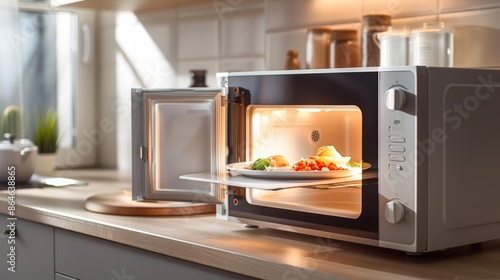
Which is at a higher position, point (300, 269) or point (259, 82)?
point (259, 82)

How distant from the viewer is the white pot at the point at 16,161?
83.2 inches

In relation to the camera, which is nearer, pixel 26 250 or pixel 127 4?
pixel 26 250

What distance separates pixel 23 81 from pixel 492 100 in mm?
1793

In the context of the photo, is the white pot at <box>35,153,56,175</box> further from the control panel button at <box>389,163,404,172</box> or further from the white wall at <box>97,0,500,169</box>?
the control panel button at <box>389,163,404,172</box>

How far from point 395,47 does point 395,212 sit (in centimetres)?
52

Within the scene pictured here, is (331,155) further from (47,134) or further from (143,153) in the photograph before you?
(47,134)

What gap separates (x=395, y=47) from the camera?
5.09 ft

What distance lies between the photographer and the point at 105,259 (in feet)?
4.95

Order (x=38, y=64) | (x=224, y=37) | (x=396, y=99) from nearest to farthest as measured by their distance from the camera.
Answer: (x=396, y=99) → (x=224, y=37) → (x=38, y=64)

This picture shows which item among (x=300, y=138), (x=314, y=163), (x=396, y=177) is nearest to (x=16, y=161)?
(x=300, y=138)

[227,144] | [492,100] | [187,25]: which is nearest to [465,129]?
[492,100]

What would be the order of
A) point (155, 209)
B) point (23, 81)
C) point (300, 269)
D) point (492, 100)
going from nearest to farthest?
1. point (300, 269)
2. point (492, 100)
3. point (155, 209)
4. point (23, 81)

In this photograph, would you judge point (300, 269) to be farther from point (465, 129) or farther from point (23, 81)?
point (23, 81)

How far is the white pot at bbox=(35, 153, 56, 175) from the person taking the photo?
2.53m
